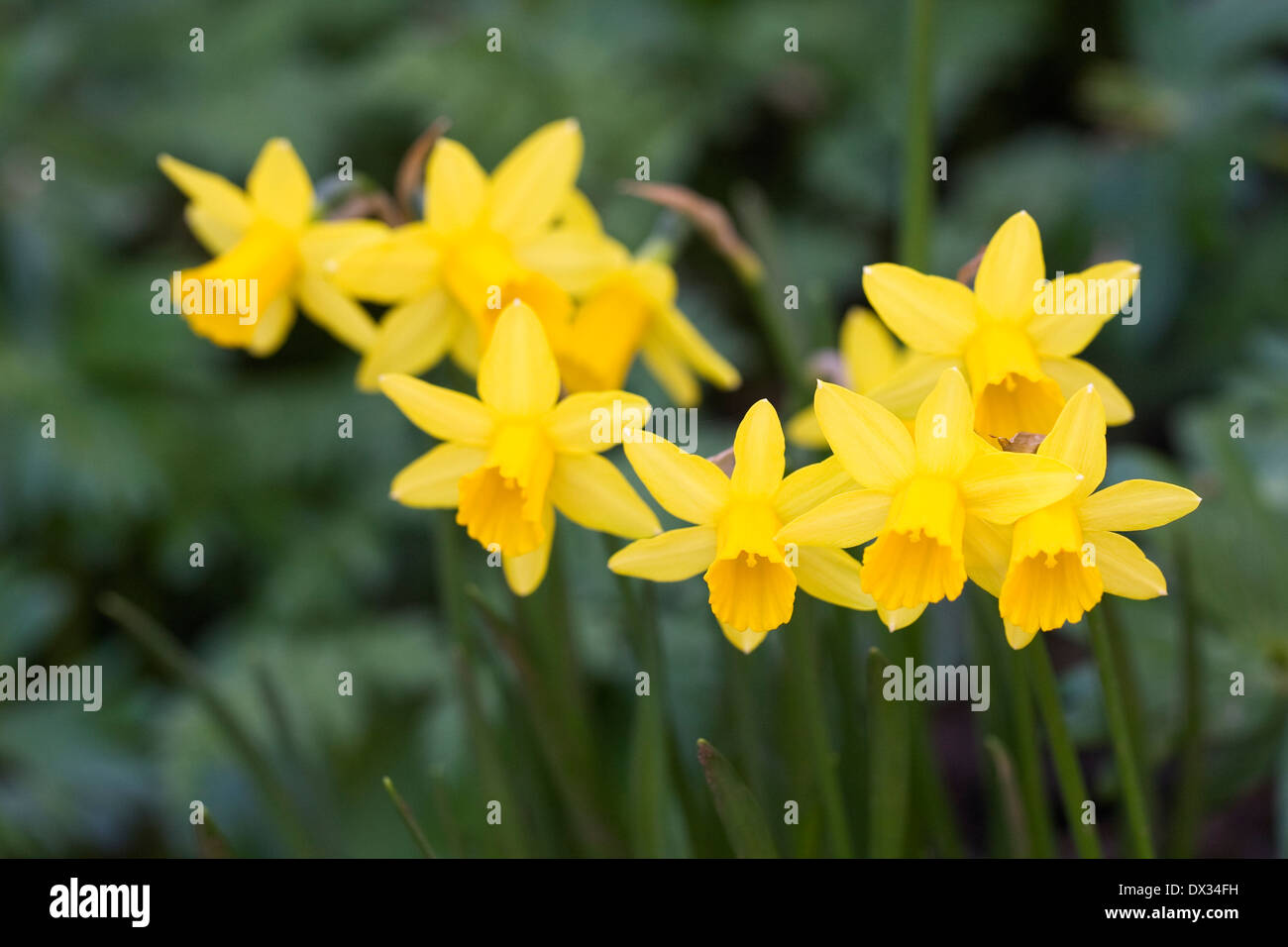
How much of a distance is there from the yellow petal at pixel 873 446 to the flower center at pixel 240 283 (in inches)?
21.1

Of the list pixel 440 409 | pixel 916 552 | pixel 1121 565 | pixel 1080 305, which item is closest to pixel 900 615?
pixel 916 552

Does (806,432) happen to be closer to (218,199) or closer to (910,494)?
(910,494)

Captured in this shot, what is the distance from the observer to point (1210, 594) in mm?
1189

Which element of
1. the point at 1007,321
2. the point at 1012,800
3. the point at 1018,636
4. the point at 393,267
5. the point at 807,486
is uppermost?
the point at 393,267

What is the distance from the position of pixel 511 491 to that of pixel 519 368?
0.11 meters

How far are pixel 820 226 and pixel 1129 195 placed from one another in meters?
0.60

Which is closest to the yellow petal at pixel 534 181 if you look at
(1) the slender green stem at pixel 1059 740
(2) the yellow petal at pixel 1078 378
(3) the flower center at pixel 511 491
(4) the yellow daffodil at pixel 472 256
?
(4) the yellow daffodil at pixel 472 256

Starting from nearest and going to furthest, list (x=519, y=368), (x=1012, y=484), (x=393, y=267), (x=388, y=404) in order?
(x=1012, y=484)
(x=519, y=368)
(x=393, y=267)
(x=388, y=404)

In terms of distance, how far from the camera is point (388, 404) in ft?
6.70

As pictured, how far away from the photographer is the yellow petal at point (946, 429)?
68cm

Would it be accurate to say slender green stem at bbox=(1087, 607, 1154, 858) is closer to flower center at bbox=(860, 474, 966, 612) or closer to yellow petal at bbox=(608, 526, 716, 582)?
flower center at bbox=(860, 474, 966, 612)

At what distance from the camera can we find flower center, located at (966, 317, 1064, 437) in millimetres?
735

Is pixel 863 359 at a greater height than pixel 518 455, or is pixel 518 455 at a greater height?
pixel 863 359

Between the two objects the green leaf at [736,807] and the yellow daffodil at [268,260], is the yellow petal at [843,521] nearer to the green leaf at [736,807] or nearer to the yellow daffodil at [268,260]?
the green leaf at [736,807]
